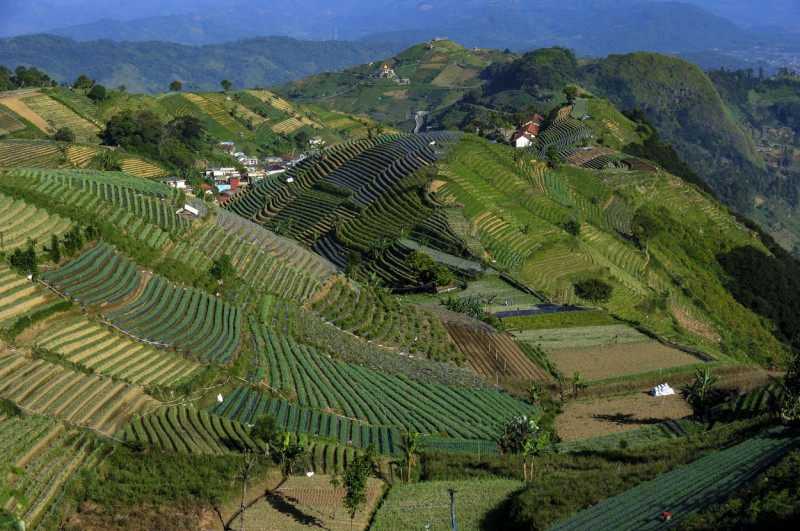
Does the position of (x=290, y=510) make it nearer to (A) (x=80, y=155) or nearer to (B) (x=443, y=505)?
(B) (x=443, y=505)

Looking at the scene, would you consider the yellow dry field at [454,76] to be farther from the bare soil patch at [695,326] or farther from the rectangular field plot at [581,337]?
the rectangular field plot at [581,337]

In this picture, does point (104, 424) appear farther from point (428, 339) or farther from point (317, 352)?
point (428, 339)

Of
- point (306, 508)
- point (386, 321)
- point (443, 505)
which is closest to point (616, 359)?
point (386, 321)

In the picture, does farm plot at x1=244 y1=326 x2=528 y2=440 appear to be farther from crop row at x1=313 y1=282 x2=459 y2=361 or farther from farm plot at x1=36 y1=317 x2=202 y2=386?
crop row at x1=313 y1=282 x2=459 y2=361

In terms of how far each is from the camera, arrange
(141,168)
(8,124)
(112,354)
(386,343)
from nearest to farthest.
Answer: (112,354)
(386,343)
(141,168)
(8,124)

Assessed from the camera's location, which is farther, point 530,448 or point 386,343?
point 386,343

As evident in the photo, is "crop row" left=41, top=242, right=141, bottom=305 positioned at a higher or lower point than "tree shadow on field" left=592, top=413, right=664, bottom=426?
higher

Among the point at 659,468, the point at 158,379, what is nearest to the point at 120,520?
the point at 158,379

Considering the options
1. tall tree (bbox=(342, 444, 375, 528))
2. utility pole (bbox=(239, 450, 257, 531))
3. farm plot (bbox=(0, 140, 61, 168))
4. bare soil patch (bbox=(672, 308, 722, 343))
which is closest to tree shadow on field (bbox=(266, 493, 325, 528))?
utility pole (bbox=(239, 450, 257, 531))
